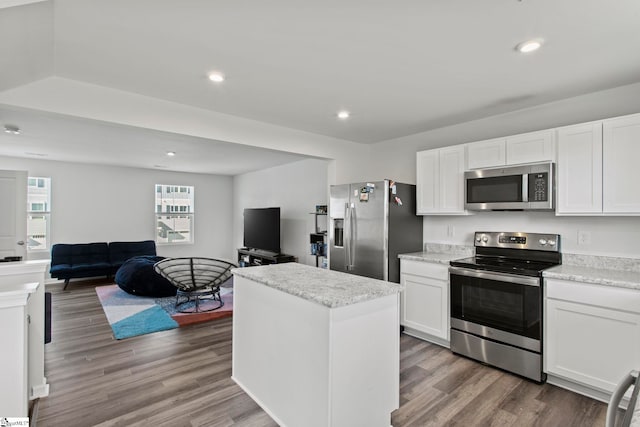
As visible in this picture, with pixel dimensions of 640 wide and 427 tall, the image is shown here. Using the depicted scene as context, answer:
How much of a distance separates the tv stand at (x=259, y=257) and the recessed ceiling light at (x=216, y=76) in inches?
161

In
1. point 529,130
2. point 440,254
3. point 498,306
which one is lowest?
point 498,306

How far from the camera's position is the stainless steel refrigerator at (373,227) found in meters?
3.65

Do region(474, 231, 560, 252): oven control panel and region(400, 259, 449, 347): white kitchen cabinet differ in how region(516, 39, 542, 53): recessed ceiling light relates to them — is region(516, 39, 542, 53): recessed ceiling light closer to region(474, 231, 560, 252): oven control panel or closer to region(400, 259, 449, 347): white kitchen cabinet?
region(474, 231, 560, 252): oven control panel

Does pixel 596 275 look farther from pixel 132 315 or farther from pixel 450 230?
pixel 132 315

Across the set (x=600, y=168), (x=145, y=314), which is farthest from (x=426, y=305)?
(x=145, y=314)

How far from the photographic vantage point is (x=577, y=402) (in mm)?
2395

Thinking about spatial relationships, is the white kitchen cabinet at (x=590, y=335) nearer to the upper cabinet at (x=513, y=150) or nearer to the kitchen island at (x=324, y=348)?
the upper cabinet at (x=513, y=150)

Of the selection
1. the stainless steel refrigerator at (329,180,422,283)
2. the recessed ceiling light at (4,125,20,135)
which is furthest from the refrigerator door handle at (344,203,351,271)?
the recessed ceiling light at (4,125,20,135)

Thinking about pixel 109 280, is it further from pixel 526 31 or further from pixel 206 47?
pixel 526 31

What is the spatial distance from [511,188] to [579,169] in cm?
53

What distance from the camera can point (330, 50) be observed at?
216cm

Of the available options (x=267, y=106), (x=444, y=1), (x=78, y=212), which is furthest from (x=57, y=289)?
(x=444, y=1)

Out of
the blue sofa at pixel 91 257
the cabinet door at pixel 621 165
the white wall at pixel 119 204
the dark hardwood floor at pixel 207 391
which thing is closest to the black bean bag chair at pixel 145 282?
the blue sofa at pixel 91 257

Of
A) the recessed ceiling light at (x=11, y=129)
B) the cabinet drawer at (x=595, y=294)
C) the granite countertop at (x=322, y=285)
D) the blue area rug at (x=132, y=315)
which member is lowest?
the blue area rug at (x=132, y=315)
